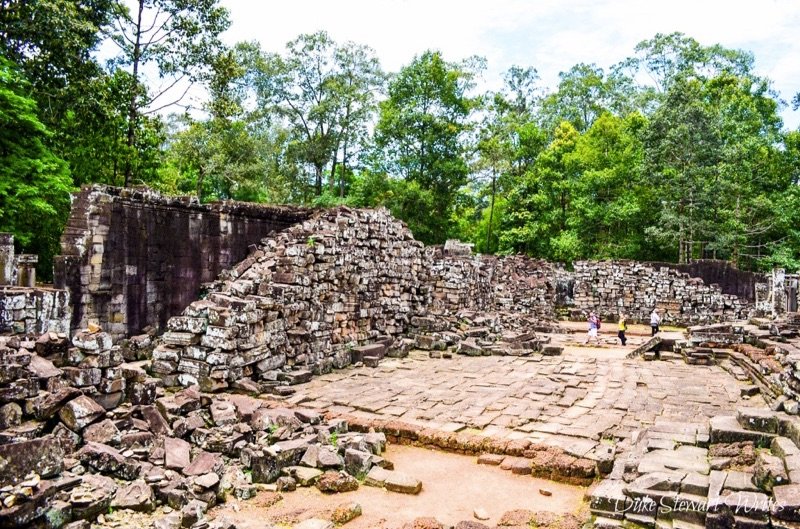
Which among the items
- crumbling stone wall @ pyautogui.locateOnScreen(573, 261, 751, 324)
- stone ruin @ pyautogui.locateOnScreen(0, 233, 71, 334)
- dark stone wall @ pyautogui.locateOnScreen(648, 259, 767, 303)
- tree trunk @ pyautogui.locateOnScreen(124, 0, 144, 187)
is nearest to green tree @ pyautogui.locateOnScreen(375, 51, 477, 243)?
crumbling stone wall @ pyautogui.locateOnScreen(573, 261, 751, 324)

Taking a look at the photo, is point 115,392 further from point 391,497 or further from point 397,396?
point 397,396

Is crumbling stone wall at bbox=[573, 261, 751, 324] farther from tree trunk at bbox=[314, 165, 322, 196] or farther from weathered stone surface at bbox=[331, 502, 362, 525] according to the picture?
weathered stone surface at bbox=[331, 502, 362, 525]

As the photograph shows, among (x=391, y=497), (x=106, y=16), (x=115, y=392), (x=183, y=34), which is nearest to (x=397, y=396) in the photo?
(x=391, y=497)

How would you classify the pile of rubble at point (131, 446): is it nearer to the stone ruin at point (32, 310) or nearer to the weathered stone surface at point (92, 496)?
the weathered stone surface at point (92, 496)

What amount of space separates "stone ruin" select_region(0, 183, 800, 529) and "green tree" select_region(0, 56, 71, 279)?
237 inches

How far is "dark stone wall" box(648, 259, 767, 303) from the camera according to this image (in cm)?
2267

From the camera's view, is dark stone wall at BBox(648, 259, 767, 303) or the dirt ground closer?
the dirt ground

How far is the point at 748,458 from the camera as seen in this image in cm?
509

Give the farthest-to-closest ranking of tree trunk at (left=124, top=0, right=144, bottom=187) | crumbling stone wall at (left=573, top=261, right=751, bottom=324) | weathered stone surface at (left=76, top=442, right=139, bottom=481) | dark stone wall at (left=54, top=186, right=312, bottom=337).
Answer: crumbling stone wall at (left=573, top=261, right=751, bottom=324) < tree trunk at (left=124, top=0, right=144, bottom=187) < dark stone wall at (left=54, top=186, right=312, bottom=337) < weathered stone surface at (left=76, top=442, right=139, bottom=481)

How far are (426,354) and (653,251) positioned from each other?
21545 mm

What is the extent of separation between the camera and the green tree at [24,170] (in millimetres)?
13594

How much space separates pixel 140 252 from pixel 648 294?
21746 millimetres

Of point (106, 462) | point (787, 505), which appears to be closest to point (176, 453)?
point (106, 462)

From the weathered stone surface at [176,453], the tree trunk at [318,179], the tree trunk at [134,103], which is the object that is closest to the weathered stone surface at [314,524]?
the weathered stone surface at [176,453]
